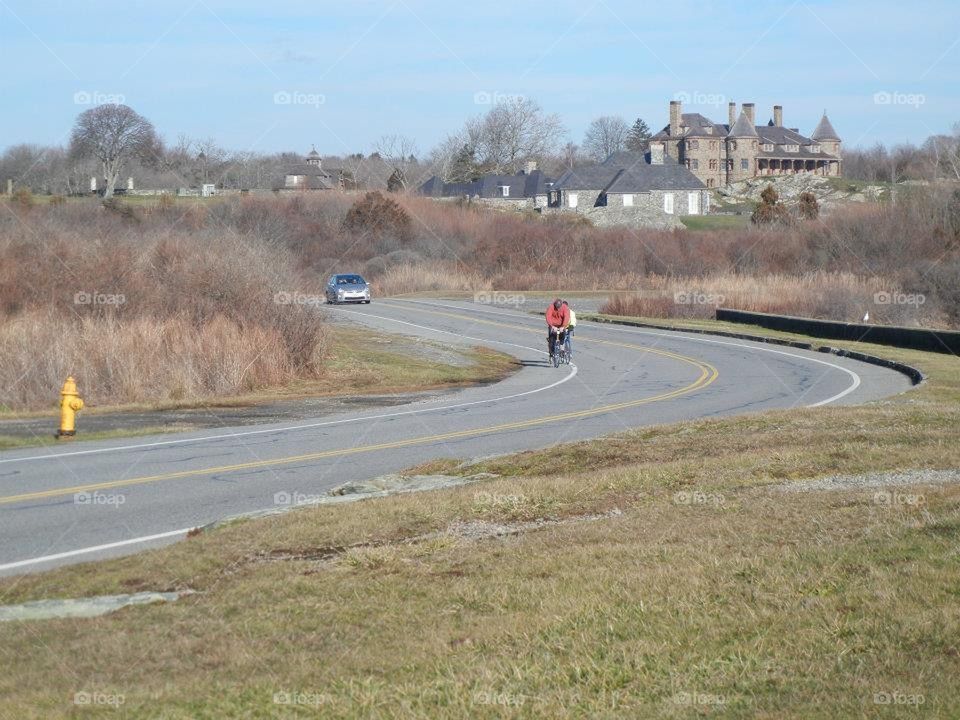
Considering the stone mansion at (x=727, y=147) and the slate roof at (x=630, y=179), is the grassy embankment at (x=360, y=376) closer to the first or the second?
the slate roof at (x=630, y=179)

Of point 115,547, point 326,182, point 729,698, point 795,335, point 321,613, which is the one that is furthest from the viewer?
point 326,182

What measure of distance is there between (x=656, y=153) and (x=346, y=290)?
77878 millimetres

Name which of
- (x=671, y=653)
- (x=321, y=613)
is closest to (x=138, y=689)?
(x=321, y=613)

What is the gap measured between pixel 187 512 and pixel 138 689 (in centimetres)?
628

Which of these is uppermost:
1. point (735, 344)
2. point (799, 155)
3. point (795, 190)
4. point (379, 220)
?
point (799, 155)

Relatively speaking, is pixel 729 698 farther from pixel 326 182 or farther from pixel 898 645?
pixel 326 182

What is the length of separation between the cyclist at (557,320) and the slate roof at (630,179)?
87431 millimetres

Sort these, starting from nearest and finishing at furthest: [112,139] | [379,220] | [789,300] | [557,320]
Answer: [557,320] → [789,300] → [379,220] → [112,139]

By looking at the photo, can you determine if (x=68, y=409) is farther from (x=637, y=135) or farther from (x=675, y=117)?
(x=637, y=135)

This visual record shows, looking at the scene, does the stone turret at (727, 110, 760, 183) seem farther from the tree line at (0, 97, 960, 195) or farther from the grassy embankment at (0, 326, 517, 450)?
the grassy embankment at (0, 326, 517, 450)

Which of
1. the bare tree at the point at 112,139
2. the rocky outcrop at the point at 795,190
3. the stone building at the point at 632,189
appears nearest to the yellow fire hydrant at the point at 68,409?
the bare tree at the point at 112,139

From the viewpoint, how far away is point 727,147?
143 m

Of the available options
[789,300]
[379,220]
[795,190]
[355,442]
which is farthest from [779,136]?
[355,442]

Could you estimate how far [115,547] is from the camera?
10508mm
